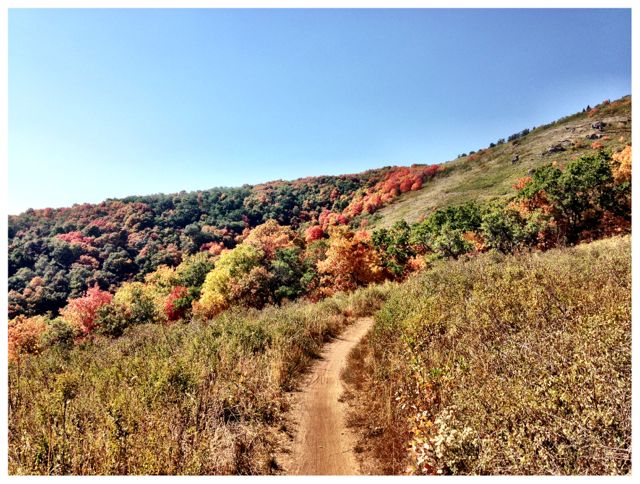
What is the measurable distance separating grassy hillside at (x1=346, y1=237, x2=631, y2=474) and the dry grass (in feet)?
5.67

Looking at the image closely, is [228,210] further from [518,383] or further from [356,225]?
[518,383]

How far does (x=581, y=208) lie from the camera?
113 feet

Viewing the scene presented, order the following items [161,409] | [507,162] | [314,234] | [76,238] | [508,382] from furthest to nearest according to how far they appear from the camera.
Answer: [507,162], [76,238], [314,234], [161,409], [508,382]

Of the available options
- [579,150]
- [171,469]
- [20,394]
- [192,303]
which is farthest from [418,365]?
[579,150]

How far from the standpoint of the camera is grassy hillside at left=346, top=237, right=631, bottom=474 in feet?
10.2

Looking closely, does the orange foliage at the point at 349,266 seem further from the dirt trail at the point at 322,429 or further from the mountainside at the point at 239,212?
the mountainside at the point at 239,212

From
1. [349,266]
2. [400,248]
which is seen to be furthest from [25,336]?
[400,248]

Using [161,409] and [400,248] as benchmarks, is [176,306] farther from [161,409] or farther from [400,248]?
[161,409]

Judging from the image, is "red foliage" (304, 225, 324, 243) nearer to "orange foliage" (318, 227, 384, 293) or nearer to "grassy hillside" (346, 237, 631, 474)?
"orange foliage" (318, 227, 384, 293)

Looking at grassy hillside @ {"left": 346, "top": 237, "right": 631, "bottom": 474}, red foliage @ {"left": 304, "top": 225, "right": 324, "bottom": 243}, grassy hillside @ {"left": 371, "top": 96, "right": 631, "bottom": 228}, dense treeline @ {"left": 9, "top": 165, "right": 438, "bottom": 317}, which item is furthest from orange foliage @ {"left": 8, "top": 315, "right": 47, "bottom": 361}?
grassy hillside @ {"left": 371, "top": 96, "right": 631, "bottom": 228}

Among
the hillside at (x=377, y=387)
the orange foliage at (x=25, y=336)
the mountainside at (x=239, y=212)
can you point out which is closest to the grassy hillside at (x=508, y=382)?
the hillside at (x=377, y=387)

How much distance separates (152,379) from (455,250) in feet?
94.0

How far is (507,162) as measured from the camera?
7725 cm

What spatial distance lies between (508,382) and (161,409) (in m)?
4.93
